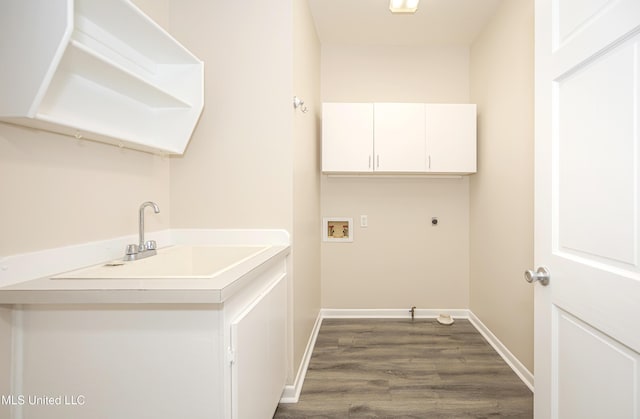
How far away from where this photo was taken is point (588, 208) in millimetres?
946

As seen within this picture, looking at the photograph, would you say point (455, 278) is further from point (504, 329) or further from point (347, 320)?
point (347, 320)

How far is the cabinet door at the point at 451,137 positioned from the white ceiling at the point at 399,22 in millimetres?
673

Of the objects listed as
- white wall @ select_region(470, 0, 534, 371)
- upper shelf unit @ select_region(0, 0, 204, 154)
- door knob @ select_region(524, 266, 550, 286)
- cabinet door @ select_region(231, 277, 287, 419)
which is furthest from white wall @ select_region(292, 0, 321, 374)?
white wall @ select_region(470, 0, 534, 371)

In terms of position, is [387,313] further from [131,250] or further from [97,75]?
[97,75]

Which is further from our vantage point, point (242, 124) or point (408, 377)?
point (408, 377)

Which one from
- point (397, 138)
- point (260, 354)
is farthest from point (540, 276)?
point (397, 138)

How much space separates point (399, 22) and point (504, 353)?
8.91 feet

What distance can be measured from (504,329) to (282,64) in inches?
93.7

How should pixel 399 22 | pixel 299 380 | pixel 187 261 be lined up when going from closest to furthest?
1. pixel 187 261
2. pixel 299 380
3. pixel 399 22

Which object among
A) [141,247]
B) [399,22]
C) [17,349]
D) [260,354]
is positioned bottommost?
[260,354]

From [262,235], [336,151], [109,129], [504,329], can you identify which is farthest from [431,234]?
[109,129]

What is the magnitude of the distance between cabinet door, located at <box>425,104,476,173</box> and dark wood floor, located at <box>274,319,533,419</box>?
144 cm

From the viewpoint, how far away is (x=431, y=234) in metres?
3.19

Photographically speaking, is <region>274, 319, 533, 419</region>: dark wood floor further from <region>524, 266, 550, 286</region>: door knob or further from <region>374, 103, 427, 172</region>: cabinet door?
<region>374, 103, 427, 172</region>: cabinet door
